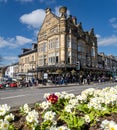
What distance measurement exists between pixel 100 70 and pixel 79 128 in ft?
200

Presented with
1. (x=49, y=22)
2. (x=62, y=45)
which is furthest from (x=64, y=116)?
(x=49, y=22)

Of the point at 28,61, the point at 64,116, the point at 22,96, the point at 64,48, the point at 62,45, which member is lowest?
the point at 22,96

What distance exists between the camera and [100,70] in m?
64.3

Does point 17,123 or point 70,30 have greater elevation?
point 70,30

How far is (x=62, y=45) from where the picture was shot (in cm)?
5216

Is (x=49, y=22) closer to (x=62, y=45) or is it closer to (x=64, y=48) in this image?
(x=62, y=45)

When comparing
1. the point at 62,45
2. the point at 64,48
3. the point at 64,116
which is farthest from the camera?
the point at 62,45

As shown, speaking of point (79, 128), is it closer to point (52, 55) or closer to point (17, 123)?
point (17, 123)

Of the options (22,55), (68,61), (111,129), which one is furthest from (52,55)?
(111,129)

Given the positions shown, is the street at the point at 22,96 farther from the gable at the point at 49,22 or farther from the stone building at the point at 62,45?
the gable at the point at 49,22

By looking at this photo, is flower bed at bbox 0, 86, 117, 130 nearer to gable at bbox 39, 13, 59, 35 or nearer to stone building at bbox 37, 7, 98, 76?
stone building at bbox 37, 7, 98, 76

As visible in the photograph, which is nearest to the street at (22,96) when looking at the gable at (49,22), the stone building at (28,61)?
the gable at (49,22)

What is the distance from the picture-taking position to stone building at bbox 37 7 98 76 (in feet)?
171

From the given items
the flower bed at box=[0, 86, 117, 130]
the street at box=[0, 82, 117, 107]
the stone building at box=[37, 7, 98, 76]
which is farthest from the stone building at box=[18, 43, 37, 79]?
the flower bed at box=[0, 86, 117, 130]
